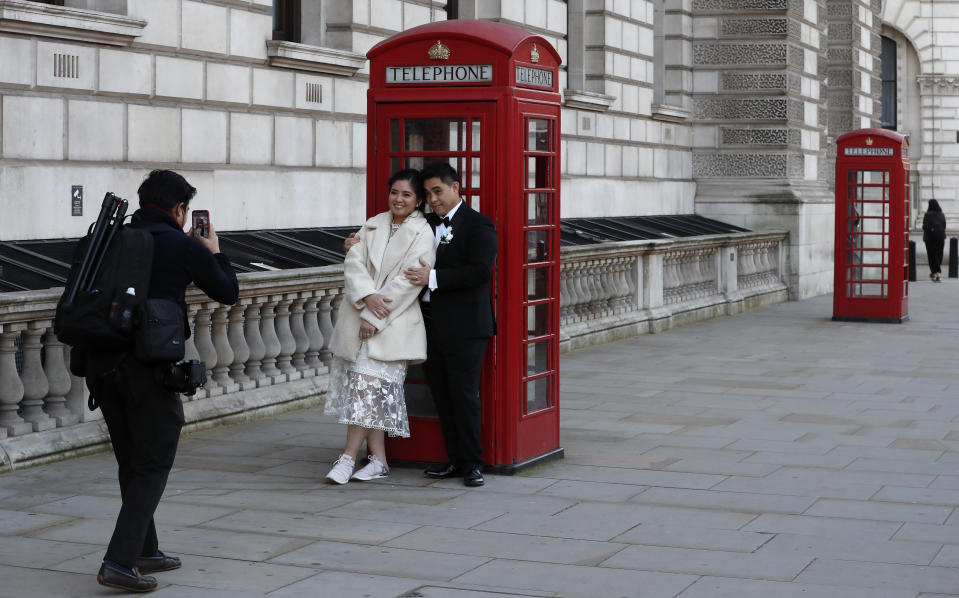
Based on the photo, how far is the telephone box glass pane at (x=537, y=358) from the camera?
8.10 meters

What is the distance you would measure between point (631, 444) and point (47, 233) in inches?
159

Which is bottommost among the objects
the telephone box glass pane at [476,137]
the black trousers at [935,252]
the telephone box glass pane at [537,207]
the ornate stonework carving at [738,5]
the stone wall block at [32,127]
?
the black trousers at [935,252]

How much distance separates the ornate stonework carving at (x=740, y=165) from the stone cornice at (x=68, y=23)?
12783 mm

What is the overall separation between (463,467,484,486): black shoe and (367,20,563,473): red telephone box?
31cm

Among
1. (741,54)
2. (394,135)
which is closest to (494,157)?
(394,135)

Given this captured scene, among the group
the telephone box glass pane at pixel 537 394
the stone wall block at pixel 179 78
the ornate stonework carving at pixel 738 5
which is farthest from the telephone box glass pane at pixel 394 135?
the ornate stonework carving at pixel 738 5

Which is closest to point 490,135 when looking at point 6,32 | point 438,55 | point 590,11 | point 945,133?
point 438,55

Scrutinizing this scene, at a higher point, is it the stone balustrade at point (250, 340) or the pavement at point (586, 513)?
the stone balustrade at point (250, 340)

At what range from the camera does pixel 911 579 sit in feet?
18.8

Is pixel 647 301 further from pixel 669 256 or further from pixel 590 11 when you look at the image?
pixel 590 11

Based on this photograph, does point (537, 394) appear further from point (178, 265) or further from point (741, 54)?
point (741, 54)

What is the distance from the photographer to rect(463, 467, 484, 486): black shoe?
299 inches

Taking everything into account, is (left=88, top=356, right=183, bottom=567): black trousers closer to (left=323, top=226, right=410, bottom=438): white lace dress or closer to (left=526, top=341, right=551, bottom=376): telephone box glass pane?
(left=323, top=226, right=410, bottom=438): white lace dress

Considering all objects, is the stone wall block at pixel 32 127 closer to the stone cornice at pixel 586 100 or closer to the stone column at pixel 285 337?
the stone column at pixel 285 337
